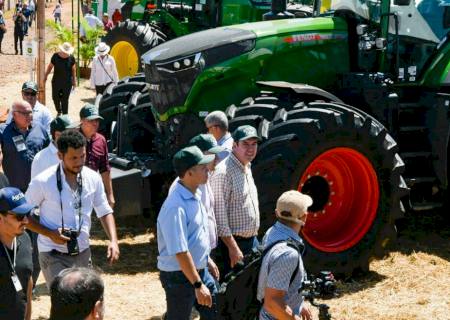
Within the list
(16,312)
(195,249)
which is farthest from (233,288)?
(16,312)

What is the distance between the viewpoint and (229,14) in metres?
15.6

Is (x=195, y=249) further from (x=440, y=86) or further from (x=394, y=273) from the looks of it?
(x=440, y=86)

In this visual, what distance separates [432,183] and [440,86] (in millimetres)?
943

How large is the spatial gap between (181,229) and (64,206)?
35.1 inches

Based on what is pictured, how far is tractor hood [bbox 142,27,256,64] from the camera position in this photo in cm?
801

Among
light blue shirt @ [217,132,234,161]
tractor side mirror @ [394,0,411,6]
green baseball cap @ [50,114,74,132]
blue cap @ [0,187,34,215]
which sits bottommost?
blue cap @ [0,187,34,215]

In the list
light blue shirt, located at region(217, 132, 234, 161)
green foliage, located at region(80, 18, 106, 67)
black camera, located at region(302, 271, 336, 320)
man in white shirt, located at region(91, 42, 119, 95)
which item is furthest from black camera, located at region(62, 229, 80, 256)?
green foliage, located at region(80, 18, 106, 67)

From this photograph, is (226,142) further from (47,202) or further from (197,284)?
(197,284)

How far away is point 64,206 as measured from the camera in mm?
5586

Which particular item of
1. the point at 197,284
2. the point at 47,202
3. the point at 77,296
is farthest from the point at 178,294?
the point at 77,296

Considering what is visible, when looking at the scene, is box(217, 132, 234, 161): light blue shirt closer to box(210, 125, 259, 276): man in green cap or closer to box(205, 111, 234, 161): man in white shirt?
box(205, 111, 234, 161): man in white shirt

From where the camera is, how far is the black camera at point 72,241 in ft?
18.2

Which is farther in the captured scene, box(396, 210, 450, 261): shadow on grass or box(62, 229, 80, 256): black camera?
box(396, 210, 450, 261): shadow on grass

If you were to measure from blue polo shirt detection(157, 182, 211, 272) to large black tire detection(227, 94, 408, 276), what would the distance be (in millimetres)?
1818
